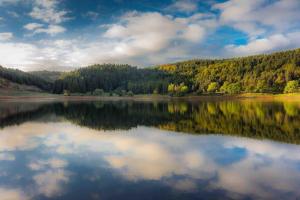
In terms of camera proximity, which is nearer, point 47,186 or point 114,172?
point 47,186

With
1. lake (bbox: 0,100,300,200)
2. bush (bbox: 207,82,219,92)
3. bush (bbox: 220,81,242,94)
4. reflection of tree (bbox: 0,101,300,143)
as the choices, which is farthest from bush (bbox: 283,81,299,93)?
lake (bbox: 0,100,300,200)

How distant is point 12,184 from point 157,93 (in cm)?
17866

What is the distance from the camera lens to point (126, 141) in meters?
24.3

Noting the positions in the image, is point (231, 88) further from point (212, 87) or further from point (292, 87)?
point (292, 87)

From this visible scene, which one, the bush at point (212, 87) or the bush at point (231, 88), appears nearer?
the bush at point (231, 88)

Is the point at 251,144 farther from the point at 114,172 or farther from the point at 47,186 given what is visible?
the point at 47,186

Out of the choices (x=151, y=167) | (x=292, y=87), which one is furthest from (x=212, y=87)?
(x=151, y=167)

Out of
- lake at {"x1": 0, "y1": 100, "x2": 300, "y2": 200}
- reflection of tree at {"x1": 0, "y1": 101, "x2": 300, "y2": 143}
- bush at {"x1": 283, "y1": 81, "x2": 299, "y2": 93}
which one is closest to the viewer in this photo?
Result: lake at {"x1": 0, "y1": 100, "x2": 300, "y2": 200}

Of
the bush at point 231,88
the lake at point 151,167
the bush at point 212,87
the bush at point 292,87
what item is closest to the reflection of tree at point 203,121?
the lake at point 151,167

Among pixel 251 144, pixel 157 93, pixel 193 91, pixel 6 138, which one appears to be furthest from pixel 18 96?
pixel 251 144

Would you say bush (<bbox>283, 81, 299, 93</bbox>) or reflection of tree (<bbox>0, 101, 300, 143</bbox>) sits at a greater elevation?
bush (<bbox>283, 81, 299, 93</bbox>)

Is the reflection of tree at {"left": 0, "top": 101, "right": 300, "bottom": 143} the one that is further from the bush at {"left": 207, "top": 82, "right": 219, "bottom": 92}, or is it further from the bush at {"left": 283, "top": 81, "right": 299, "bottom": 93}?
the bush at {"left": 207, "top": 82, "right": 219, "bottom": 92}

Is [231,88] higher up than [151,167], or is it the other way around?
[231,88]

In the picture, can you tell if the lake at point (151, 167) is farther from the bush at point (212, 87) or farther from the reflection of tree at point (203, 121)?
the bush at point (212, 87)
